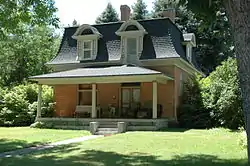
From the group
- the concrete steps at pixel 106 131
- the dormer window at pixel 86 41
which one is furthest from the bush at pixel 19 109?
the concrete steps at pixel 106 131

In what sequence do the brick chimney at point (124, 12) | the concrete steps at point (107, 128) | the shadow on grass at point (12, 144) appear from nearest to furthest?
the shadow on grass at point (12, 144)
the concrete steps at point (107, 128)
the brick chimney at point (124, 12)

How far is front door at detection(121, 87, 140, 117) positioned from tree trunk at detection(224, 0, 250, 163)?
19842mm

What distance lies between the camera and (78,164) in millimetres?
10414

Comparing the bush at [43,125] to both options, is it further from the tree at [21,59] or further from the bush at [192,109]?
Result: the tree at [21,59]

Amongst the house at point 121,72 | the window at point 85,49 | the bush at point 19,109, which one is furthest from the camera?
the window at point 85,49

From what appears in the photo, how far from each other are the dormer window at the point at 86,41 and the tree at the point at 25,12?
1236cm

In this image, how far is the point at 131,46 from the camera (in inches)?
1078

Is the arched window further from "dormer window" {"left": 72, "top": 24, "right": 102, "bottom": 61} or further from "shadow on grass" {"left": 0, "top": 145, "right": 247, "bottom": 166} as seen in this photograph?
"shadow on grass" {"left": 0, "top": 145, "right": 247, "bottom": 166}

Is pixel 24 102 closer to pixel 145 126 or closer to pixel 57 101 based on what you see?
pixel 57 101

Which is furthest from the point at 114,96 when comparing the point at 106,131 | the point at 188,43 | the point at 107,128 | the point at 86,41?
the point at 188,43

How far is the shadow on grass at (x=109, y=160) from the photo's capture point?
10.3 metres

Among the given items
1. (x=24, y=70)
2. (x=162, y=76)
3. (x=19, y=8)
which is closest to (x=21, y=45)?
(x=24, y=70)

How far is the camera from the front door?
2692 cm

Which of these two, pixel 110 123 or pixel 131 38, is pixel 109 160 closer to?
pixel 110 123
